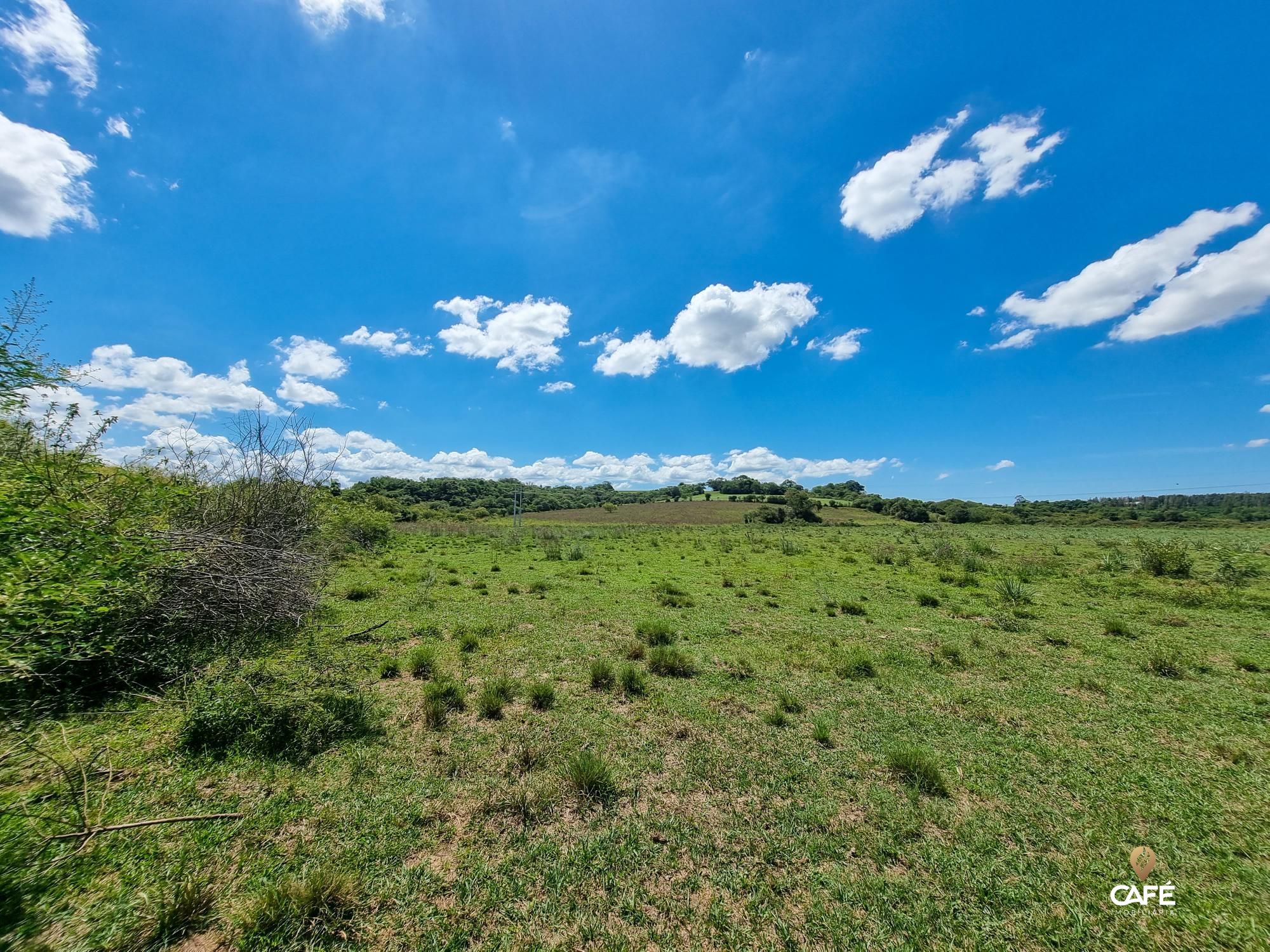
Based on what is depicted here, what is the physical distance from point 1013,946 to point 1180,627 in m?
13.2

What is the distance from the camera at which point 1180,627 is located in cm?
1062

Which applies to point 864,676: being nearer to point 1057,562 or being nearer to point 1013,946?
point 1013,946

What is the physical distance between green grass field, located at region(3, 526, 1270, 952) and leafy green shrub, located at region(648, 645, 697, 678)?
0.07 meters

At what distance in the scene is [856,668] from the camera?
7898 mm

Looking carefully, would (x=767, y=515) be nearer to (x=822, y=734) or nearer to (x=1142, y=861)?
(x=822, y=734)

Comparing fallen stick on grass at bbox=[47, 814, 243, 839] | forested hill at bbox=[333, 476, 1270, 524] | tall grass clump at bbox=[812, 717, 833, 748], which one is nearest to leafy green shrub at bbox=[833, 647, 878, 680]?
tall grass clump at bbox=[812, 717, 833, 748]

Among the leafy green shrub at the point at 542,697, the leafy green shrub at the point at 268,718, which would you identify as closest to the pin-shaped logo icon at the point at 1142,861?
the leafy green shrub at the point at 542,697

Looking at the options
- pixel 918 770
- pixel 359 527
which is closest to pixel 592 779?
pixel 918 770

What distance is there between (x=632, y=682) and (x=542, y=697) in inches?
60.0

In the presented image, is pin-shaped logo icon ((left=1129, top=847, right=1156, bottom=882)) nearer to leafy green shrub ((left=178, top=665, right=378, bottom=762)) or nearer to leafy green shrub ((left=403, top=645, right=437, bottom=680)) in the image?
leafy green shrub ((left=178, top=665, right=378, bottom=762))

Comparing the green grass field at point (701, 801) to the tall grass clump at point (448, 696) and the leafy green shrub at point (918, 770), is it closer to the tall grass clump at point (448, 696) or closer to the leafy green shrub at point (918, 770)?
the leafy green shrub at point (918, 770)

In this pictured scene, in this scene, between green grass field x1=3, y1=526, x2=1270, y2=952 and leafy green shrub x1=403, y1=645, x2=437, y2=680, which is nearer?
green grass field x1=3, y1=526, x2=1270, y2=952

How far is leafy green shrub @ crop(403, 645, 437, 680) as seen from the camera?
7.47 m

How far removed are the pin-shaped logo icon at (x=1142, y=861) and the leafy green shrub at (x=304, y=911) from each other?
629cm
